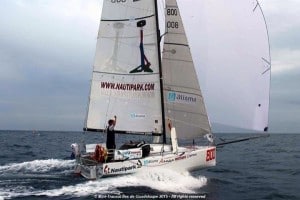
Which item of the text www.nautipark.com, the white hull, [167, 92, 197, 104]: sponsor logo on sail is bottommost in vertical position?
the white hull

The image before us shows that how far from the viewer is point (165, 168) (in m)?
18.0

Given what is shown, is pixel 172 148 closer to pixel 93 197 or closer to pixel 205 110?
pixel 205 110

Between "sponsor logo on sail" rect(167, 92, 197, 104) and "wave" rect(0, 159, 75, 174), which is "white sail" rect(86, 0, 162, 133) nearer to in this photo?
"sponsor logo on sail" rect(167, 92, 197, 104)

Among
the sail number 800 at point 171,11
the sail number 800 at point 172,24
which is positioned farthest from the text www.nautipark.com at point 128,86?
the sail number 800 at point 171,11

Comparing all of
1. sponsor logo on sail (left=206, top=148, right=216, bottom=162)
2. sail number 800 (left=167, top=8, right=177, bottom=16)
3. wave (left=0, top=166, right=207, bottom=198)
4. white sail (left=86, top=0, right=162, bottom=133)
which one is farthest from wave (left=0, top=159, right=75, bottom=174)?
sail number 800 (left=167, top=8, right=177, bottom=16)

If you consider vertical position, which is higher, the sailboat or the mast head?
the mast head

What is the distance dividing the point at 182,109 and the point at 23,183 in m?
7.44

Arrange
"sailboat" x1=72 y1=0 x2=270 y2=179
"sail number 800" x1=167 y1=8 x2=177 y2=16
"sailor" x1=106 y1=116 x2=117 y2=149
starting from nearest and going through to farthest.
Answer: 1. "sailor" x1=106 y1=116 x2=117 y2=149
2. "sailboat" x1=72 y1=0 x2=270 y2=179
3. "sail number 800" x1=167 y1=8 x2=177 y2=16

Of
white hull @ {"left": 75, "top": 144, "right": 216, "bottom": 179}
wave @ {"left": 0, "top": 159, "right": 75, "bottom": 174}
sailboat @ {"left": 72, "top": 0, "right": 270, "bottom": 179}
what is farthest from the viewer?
wave @ {"left": 0, "top": 159, "right": 75, "bottom": 174}

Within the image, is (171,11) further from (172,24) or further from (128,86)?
(128,86)

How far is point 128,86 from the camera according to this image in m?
20.0

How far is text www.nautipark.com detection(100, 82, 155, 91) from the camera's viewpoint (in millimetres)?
19719

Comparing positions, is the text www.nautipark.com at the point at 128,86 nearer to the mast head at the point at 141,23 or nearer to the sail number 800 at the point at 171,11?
the mast head at the point at 141,23

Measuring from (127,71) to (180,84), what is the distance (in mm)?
2443
